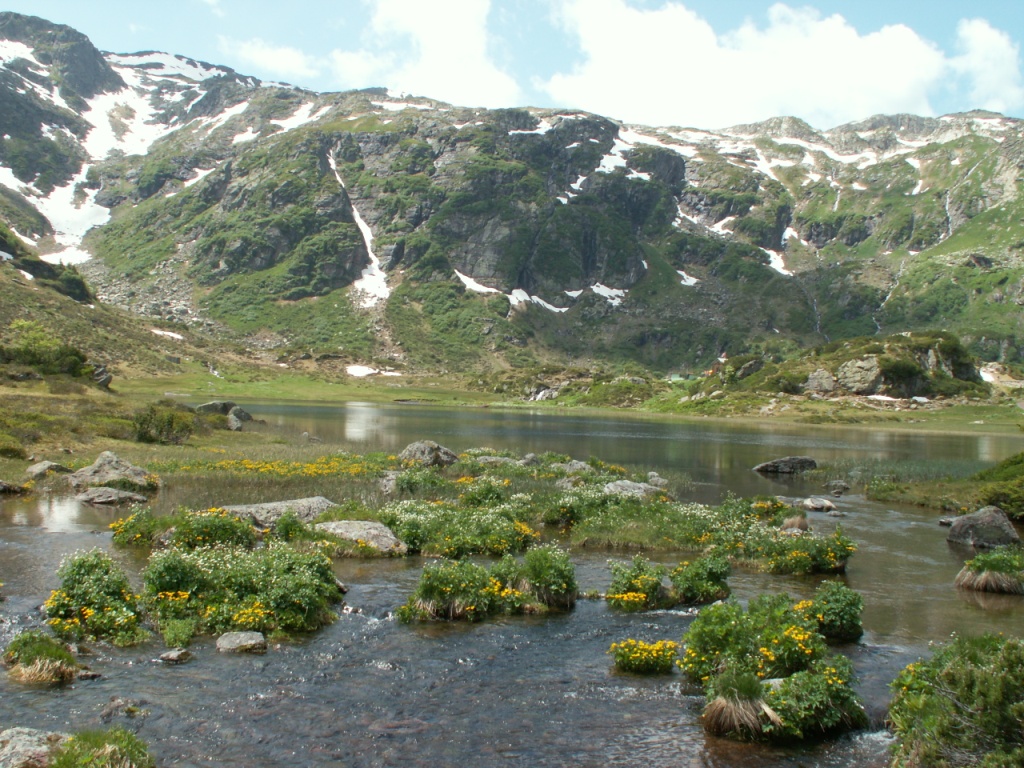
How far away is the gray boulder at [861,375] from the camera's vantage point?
151375 mm

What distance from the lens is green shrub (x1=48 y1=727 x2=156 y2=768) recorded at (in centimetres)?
924

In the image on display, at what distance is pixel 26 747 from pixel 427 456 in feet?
130

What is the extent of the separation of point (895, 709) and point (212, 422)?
206 feet

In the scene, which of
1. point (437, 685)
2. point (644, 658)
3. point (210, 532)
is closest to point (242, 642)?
point (437, 685)

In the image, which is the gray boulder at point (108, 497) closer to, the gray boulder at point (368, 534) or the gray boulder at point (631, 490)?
the gray boulder at point (368, 534)

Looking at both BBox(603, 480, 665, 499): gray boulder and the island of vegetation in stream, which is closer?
the island of vegetation in stream

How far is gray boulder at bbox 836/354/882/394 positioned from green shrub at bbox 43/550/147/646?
158917 mm

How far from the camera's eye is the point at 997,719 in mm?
8961

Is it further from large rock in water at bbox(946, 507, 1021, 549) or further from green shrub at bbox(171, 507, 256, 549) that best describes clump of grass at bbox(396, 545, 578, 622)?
large rock in water at bbox(946, 507, 1021, 549)

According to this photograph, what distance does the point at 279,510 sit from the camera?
27.8 metres

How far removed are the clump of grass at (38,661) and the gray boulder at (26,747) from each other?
10.5 ft

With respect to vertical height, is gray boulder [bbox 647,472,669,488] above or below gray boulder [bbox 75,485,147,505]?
below

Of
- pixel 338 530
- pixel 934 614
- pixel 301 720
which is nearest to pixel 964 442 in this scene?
pixel 934 614

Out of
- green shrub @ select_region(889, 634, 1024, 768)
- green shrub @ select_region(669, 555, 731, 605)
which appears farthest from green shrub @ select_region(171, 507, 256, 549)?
green shrub @ select_region(889, 634, 1024, 768)
